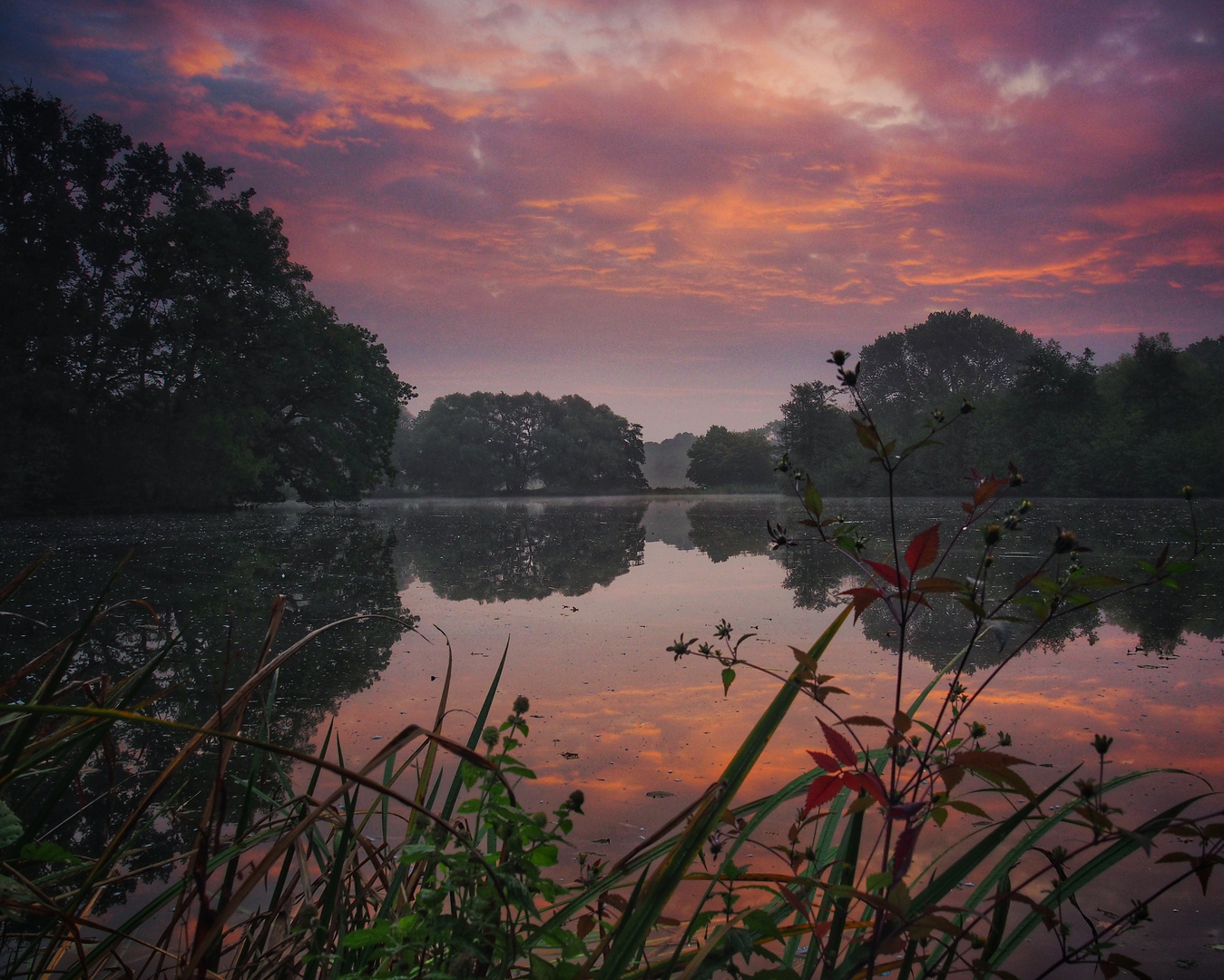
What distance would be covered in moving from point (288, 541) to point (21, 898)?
45.9 feet

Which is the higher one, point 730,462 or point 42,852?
point 730,462

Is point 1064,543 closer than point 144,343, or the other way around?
point 1064,543

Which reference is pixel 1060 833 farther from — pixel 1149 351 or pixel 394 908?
pixel 1149 351

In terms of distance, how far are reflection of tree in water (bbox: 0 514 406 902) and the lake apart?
3cm

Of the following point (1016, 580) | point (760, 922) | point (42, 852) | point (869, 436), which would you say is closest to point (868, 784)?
point (760, 922)

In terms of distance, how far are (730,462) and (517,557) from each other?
160 feet

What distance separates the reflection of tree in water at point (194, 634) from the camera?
8.32ft

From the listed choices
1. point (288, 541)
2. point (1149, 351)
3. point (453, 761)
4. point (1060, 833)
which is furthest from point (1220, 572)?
point (1149, 351)

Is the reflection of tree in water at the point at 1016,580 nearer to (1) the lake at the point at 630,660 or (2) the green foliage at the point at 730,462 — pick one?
(1) the lake at the point at 630,660

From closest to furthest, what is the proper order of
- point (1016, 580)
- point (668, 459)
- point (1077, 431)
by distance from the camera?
point (1016, 580)
point (1077, 431)
point (668, 459)

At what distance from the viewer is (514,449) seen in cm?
5978

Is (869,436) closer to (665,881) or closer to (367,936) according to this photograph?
(665,881)

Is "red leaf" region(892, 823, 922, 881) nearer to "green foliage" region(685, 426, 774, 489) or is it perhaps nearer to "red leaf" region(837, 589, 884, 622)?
"red leaf" region(837, 589, 884, 622)

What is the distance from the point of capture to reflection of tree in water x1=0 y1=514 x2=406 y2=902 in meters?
2.54
